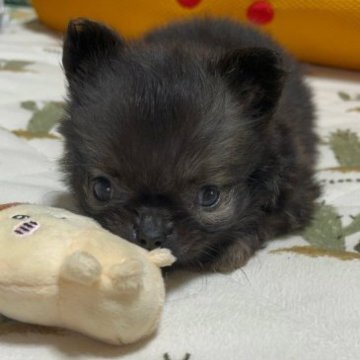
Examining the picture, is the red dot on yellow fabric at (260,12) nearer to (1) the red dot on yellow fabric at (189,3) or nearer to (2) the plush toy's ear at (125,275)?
(1) the red dot on yellow fabric at (189,3)

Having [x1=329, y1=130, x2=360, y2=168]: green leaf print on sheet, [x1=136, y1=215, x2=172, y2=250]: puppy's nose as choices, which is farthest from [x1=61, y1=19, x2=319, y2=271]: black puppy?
[x1=329, y1=130, x2=360, y2=168]: green leaf print on sheet

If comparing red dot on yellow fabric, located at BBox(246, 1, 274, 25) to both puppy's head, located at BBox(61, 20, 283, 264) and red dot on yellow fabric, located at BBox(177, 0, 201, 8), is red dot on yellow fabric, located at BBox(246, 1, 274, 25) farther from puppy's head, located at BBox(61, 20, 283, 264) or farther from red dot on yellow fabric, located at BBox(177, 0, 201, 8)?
puppy's head, located at BBox(61, 20, 283, 264)

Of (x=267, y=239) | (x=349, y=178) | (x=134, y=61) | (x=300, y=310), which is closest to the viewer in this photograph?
(x=300, y=310)

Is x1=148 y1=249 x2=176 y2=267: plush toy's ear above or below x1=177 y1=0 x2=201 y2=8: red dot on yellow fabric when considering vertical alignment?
above

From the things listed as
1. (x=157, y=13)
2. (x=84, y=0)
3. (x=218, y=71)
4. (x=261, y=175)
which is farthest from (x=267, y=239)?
(x=84, y=0)

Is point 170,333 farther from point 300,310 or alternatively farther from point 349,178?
point 349,178

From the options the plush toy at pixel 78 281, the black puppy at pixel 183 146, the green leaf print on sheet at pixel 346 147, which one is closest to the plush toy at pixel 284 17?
the green leaf print on sheet at pixel 346 147
